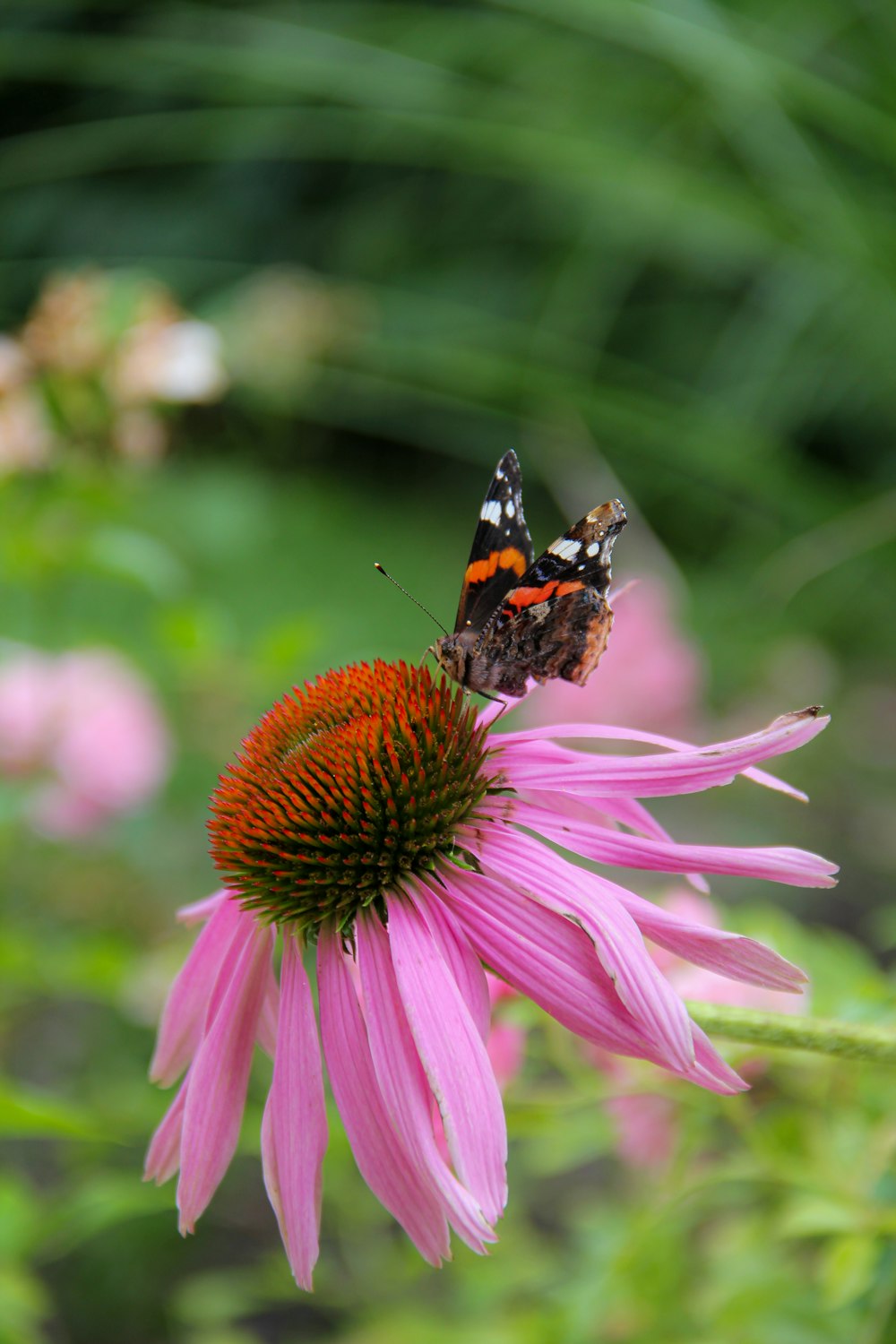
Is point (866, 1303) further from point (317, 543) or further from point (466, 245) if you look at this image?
point (317, 543)

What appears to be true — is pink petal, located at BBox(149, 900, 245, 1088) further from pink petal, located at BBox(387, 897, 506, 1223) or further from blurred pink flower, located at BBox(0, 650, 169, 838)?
blurred pink flower, located at BBox(0, 650, 169, 838)

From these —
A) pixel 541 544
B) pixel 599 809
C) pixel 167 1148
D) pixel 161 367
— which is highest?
pixel 541 544

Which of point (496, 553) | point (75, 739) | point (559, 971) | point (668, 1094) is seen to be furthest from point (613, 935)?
point (75, 739)

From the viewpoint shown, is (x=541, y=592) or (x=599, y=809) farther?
(x=541, y=592)

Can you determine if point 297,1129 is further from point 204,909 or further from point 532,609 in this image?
point 532,609

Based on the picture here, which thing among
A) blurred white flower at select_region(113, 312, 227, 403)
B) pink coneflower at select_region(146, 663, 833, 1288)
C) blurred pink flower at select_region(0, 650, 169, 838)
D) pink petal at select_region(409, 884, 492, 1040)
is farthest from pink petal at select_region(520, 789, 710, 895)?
blurred pink flower at select_region(0, 650, 169, 838)
